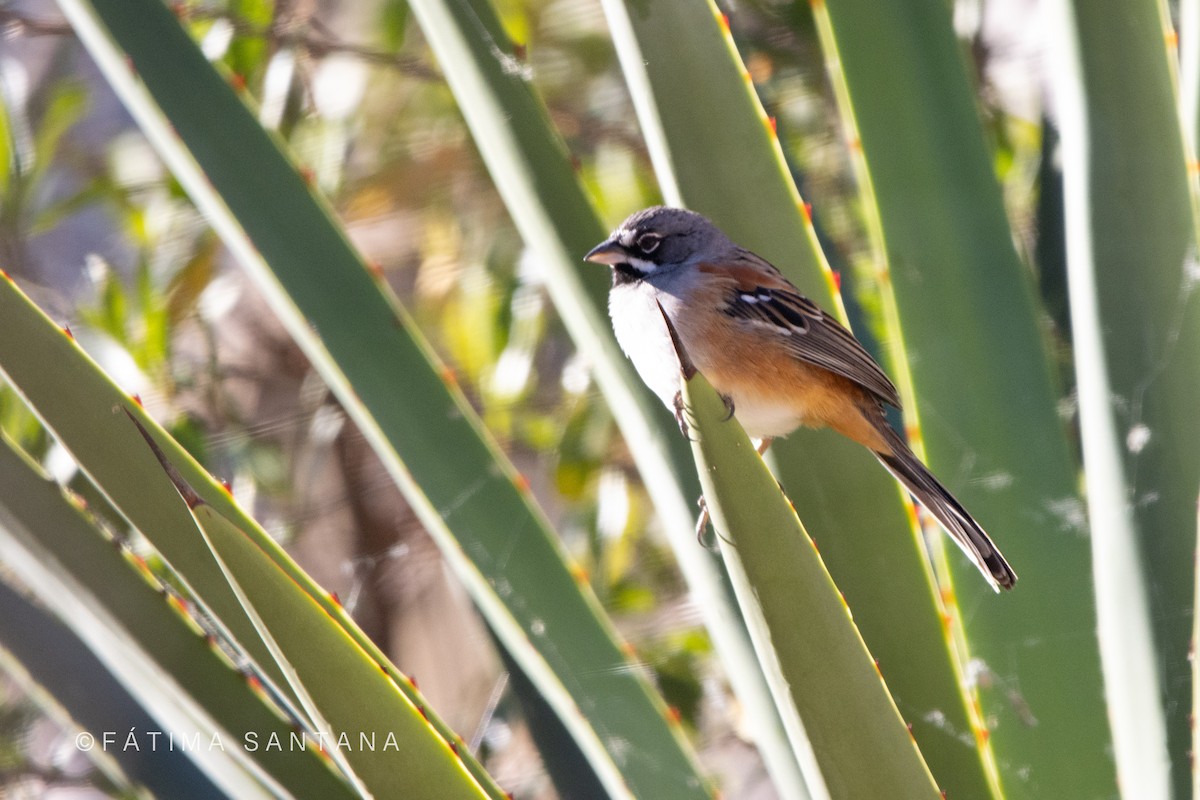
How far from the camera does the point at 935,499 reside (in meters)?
1.86

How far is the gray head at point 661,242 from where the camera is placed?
7.75ft

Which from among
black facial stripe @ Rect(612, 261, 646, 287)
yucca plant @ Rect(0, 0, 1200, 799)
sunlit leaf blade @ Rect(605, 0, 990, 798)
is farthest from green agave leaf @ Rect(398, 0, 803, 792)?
black facial stripe @ Rect(612, 261, 646, 287)

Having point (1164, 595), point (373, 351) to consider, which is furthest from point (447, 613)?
point (1164, 595)

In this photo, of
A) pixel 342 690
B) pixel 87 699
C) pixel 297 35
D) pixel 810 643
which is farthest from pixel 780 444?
pixel 297 35

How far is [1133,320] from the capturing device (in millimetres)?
1563

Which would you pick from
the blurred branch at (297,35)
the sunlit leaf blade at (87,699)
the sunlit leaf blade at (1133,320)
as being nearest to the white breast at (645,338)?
the sunlit leaf blade at (1133,320)

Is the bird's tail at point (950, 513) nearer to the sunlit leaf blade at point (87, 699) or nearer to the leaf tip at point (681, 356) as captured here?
the leaf tip at point (681, 356)

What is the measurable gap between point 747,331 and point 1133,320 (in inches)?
Result: 38.7

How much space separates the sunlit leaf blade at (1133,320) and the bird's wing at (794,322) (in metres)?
0.71

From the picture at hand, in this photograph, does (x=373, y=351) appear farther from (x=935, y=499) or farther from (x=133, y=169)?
(x=133, y=169)

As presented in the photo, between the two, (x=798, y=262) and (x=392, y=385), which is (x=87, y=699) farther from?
(x=798, y=262)

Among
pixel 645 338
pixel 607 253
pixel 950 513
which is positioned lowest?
pixel 950 513

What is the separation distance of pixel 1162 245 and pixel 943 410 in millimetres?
373

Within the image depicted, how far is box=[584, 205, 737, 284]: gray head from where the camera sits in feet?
7.75
